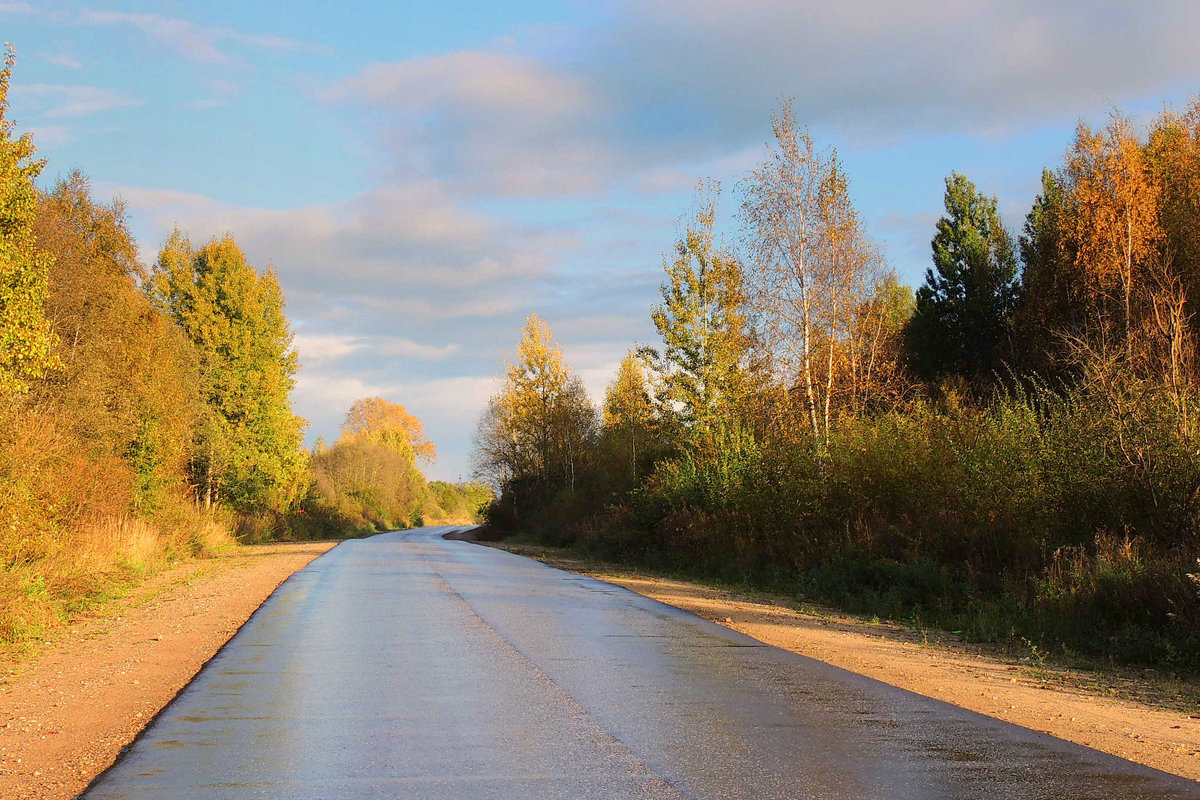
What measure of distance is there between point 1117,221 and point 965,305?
45.8 ft

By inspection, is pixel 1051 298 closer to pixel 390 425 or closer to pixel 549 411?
pixel 549 411

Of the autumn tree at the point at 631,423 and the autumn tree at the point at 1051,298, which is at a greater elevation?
the autumn tree at the point at 1051,298

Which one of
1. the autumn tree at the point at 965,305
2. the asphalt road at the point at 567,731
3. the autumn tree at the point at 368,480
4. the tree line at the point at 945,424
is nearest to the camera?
the asphalt road at the point at 567,731

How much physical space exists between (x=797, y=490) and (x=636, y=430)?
66.2 feet

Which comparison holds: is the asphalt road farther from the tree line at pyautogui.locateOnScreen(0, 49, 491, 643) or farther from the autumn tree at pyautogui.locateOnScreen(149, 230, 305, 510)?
the autumn tree at pyautogui.locateOnScreen(149, 230, 305, 510)

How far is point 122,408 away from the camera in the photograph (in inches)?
1088

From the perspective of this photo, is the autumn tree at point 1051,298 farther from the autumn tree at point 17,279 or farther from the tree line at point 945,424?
the autumn tree at point 17,279

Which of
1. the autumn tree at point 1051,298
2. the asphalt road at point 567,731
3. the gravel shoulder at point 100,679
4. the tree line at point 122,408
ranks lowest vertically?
the gravel shoulder at point 100,679

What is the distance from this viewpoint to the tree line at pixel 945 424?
45.5ft

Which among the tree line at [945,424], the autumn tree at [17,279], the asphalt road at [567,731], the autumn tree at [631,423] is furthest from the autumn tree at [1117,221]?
the autumn tree at [17,279]

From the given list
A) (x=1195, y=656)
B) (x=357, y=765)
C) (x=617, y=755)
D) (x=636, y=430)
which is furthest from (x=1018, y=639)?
(x=636, y=430)

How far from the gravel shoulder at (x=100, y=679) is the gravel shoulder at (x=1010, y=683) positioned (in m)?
6.78

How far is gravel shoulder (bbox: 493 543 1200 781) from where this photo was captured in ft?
23.2

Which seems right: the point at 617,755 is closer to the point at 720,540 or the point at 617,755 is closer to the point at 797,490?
the point at 797,490
